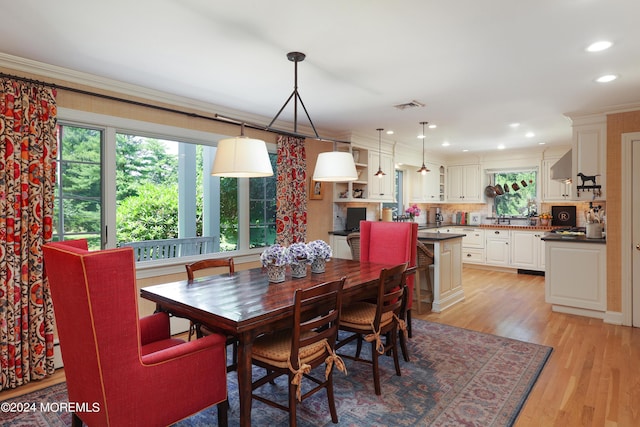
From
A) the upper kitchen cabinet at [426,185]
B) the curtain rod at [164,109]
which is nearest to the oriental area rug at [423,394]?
the curtain rod at [164,109]

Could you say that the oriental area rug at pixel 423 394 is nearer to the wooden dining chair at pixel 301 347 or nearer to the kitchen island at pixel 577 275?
the wooden dining chair at pixel 301 347

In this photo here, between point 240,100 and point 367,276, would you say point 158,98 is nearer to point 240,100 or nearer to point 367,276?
point 240,100

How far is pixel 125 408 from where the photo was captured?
63.7 inches

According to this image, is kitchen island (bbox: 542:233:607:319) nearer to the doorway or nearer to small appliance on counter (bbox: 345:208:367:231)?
the doorway

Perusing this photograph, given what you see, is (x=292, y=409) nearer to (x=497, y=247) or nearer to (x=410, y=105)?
(x=410, y=105)

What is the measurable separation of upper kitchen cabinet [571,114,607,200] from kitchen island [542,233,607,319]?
0.58 meters

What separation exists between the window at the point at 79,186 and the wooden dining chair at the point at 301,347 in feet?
6.88

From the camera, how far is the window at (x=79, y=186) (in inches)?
123

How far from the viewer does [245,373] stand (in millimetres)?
1872

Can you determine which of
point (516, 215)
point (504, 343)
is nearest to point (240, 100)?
point (504, 343)

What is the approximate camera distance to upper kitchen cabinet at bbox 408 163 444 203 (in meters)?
7.45

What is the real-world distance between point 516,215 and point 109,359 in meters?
7.99

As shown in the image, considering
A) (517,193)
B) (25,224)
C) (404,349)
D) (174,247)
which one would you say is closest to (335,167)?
(404,349)

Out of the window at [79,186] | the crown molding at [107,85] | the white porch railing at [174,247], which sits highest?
the crown molding at [107,85]
